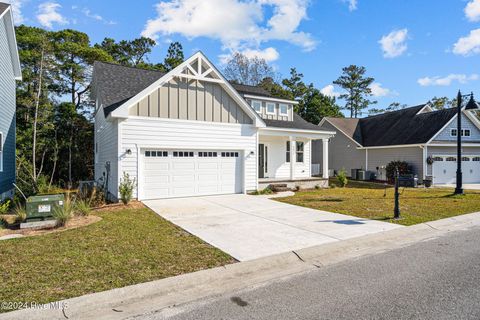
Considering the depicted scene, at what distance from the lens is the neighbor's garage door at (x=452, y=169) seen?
A: 20641 mm

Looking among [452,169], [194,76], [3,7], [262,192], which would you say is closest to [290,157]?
[262,192]

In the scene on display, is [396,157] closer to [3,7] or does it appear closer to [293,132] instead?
[293,132]

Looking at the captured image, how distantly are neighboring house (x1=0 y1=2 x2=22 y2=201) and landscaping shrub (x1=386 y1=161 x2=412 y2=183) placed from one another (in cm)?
2324

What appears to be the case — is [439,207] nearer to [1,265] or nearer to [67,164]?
[1,265]

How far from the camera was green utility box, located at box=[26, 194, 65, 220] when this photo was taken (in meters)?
7.04

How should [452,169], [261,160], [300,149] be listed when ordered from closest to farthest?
[261,160] < [300,149] < [452,169]

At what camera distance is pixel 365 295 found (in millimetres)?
3664

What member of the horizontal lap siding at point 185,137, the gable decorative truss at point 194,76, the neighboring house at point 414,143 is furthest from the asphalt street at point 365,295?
the neighboring house at point 414,143

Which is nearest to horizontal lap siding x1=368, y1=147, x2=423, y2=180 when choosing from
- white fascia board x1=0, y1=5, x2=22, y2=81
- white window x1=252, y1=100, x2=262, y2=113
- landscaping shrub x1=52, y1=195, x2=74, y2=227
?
white window x1=252, y1=100, x2=262, y2=113

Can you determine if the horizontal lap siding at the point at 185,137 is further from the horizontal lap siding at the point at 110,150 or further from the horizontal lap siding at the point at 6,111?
the horizontal lap siding at the point at 6,111

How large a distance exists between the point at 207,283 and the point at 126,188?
7353mm

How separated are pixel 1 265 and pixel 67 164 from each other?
17352 millimetres

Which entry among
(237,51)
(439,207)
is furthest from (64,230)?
(237,51)

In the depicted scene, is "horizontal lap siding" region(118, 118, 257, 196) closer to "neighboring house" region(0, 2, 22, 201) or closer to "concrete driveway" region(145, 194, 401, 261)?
"concrete driveway" region(145, 194, 401, 261)
